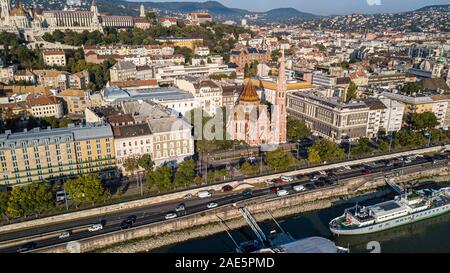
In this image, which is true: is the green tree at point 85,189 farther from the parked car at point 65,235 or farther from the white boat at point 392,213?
the white boat at point 392,213

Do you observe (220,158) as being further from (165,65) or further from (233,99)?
(165,65)

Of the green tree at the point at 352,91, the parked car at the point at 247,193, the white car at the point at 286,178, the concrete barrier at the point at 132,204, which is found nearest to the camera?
the concrete barrier at the point at 132,204

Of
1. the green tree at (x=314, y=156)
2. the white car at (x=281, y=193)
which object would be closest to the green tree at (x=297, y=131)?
the green tree at (x=314, y=156)

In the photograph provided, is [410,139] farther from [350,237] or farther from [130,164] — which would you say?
[130,164]

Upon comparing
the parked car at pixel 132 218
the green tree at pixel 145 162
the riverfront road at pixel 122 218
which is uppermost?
the green tree at pixel 145 162

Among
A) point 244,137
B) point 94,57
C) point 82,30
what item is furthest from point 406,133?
point 82,30

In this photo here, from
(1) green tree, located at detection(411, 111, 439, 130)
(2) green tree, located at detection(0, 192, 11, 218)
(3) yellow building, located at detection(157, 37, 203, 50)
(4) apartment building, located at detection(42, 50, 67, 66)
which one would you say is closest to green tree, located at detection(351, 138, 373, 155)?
(1) green tree, located at detection(411, 111, 439, 130)
